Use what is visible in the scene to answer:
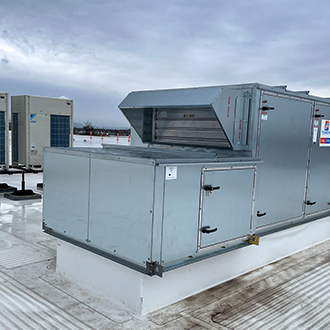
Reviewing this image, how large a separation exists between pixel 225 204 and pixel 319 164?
8.50ft

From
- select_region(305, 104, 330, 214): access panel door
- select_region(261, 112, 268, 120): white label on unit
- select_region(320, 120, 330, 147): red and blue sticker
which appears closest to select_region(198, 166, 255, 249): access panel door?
select_region(261, 112, 268, 120): white label on unit

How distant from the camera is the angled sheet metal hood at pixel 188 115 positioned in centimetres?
384

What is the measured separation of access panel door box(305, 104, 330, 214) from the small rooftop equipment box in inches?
0.6

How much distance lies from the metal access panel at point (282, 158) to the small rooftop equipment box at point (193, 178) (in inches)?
0.5

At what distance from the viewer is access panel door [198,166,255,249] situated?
3.53 meters

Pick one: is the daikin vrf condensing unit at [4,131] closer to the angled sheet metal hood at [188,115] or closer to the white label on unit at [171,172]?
the angled sheet metal hood at [188,115]

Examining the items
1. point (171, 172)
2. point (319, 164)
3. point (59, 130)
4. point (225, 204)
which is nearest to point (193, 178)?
point (171, 172)

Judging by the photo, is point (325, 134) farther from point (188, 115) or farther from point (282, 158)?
point (188, 115)

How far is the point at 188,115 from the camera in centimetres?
453

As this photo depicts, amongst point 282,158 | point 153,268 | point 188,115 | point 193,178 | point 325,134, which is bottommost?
point 153,268

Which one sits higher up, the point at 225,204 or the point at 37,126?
the point at 37,126

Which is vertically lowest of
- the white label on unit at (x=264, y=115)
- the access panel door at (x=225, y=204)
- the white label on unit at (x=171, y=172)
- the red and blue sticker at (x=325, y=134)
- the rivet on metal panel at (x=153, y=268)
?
the rivet on metal panel at (x=153, y=268)

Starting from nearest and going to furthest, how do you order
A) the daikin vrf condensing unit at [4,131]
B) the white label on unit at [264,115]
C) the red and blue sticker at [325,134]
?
the white label on unit at [264,115] < the red and blue sticker at [325,134] < the daikin vrf condensing unit at [4,131]

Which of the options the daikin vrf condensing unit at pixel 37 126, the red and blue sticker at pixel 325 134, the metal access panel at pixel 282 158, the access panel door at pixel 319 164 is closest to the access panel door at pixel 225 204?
the metal access panel at pixel 282 158
